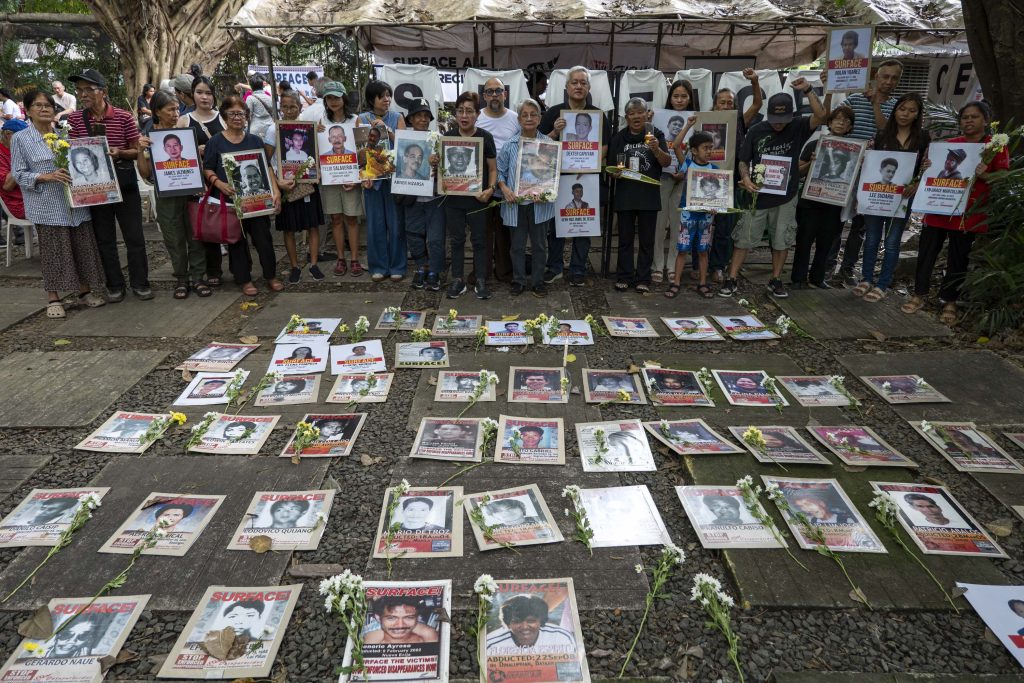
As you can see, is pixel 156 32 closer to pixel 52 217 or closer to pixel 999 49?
pixel 52 217

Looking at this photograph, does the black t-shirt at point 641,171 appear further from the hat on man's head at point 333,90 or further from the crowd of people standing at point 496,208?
the hat on man's head at point 333,90

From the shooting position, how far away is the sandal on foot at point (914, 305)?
5902 millimetres

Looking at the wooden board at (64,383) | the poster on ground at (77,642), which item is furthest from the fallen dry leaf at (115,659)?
the wooden board at (64,383)

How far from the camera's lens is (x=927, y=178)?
5492mm

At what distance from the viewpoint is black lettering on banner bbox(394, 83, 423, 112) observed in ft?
27.6

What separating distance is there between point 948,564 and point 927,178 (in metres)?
4.05

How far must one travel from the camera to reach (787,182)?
6082mm

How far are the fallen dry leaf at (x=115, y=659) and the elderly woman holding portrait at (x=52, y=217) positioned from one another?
4.60 m

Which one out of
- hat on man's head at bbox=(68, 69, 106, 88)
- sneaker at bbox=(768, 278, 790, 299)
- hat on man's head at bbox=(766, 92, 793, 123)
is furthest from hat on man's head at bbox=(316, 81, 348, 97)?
sneaker at bbox=(768, 278, 790, 299)

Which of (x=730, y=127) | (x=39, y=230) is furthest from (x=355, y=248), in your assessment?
(x=730, y=127)

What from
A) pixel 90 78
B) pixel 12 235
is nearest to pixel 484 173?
pixel 90 78

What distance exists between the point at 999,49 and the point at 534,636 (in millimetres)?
6700

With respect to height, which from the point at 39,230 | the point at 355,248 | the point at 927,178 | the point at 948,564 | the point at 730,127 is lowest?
the point at 948,564

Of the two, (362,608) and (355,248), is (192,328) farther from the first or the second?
(362,608)
